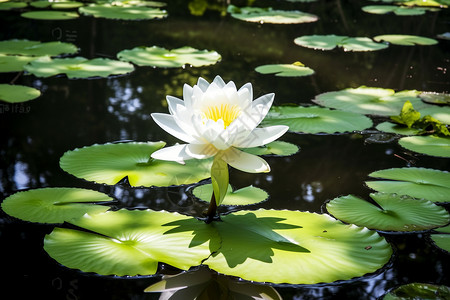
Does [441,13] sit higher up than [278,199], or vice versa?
[441,13]

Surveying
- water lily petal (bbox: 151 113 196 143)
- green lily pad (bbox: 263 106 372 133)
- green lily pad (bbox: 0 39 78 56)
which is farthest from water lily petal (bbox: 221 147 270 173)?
green lily pad (bbox: 0 39 78 56)

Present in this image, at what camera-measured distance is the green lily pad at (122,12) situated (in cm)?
421

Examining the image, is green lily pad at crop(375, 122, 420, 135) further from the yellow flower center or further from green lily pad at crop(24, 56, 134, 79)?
green lily pad at crop(24, 56, 134, 79)

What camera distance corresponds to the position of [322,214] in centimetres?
132

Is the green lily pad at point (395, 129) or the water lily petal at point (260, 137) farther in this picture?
the green lily pad at point (395, 129)

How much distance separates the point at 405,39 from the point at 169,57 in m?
1.72

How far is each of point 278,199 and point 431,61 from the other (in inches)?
84.8

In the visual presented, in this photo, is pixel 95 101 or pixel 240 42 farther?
pixel 240 42

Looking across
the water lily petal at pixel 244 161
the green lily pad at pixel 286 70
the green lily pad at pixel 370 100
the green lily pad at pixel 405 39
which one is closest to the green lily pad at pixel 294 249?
the water lily petal at pixel 244 161

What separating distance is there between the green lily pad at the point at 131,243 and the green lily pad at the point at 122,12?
3162 mm

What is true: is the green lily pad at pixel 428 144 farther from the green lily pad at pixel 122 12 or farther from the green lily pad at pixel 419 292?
the green lily pad at pixel 122 12

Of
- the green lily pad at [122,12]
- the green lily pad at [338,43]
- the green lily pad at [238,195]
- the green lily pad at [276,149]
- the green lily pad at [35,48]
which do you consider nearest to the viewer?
the green lily pad at [238,195]

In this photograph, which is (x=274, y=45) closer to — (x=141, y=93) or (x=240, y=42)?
(x=240, y=42)

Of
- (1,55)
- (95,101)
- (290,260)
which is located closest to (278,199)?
(290,260)
